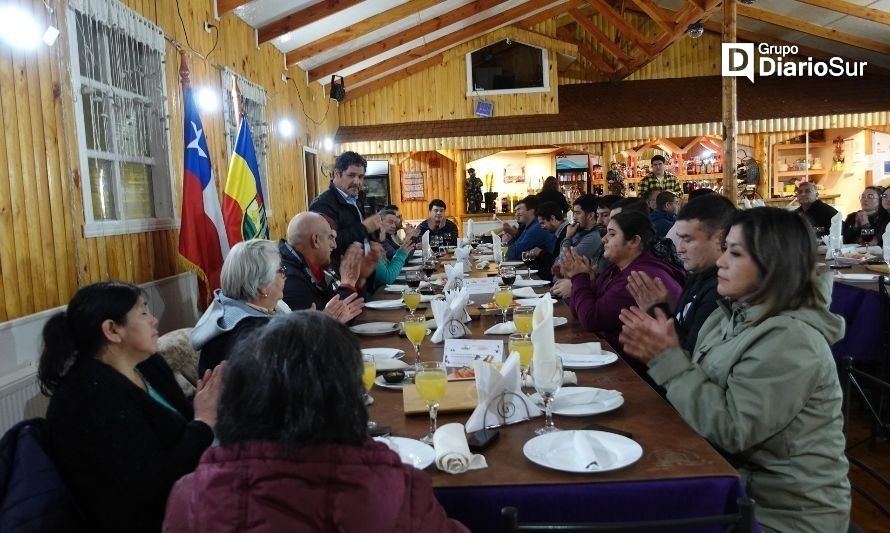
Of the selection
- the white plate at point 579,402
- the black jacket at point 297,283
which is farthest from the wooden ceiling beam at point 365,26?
the white plate at point 579,402

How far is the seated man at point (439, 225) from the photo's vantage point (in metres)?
8.79

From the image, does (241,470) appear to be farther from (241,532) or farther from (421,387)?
(421,387)

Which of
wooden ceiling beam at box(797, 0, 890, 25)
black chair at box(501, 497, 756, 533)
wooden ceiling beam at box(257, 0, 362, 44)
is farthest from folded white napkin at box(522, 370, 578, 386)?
wooden ceiling beam at box(797, 0, 890, 25)

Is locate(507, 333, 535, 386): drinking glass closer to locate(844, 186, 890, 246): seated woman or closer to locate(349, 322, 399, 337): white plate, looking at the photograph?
locate(349, 322, 399, 337): white plate

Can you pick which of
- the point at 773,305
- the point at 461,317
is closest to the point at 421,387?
the point at 773,305

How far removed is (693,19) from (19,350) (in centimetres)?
911

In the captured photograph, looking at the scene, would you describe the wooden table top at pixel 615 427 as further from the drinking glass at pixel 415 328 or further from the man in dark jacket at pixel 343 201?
the man in dark jacket at pixel 343 201

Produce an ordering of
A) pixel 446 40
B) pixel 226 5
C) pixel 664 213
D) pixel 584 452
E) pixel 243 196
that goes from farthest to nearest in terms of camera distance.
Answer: pixel 446 40 < pixel 664 213 < pixel 226 5 < pixel 243 196 < pixel 584 452

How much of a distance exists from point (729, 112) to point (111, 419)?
837 cm

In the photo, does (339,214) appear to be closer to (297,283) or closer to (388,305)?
(388,305)

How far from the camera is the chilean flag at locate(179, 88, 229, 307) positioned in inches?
176

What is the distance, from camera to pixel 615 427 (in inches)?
66.1

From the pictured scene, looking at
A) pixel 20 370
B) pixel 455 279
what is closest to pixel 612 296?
pixel 455 279

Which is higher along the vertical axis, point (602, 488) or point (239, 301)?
point (239, 301)
